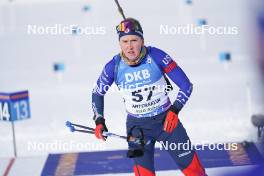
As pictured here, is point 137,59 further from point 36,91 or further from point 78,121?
point 36,91

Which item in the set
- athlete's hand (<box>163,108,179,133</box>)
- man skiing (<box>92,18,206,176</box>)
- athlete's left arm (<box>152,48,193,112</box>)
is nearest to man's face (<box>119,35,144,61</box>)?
man skiing (<box>92,18,206,176</box>)

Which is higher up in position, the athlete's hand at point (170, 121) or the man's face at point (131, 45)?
the man's face at point (131, 45)

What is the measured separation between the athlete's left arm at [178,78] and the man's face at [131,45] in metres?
0.16

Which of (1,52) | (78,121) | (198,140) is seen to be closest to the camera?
(198,140)

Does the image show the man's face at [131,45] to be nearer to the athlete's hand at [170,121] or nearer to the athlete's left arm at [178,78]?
the athlete's left arm at [178,78]

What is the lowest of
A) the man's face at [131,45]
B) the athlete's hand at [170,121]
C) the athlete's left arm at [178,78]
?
Answer: the athlete's hand at [170,121]

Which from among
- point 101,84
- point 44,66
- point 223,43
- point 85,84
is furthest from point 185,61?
point 101,84

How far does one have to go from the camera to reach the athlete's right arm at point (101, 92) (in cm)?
510

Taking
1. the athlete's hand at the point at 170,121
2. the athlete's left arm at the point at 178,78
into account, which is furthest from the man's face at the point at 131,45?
the athlete's hand at the point at 170,121

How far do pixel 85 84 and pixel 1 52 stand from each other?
8.24 feet

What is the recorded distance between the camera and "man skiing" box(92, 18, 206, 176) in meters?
4.95

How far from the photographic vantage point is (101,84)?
5164mm

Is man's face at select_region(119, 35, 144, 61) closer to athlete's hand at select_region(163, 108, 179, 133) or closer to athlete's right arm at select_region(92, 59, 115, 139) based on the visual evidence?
athlete's right arm at select_region(92, 59, 115, 139)

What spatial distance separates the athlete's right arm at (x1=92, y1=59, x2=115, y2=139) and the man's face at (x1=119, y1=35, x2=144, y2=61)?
0.64 feet
